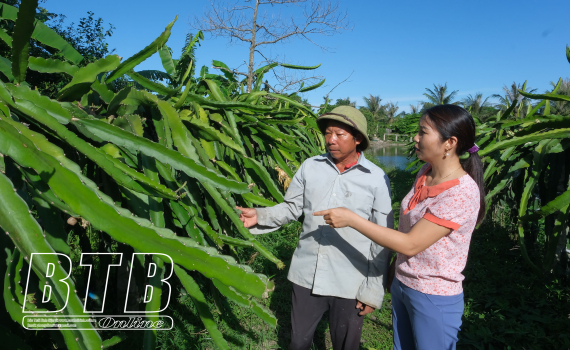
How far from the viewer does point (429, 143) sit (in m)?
1.71

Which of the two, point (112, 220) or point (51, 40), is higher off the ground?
point (51, 40)

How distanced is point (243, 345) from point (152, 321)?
1500 millimetres

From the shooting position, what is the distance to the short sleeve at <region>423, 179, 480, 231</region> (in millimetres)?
1590

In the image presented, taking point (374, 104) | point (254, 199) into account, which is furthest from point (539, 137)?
point (374, 104)

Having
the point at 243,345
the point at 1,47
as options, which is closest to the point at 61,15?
the point at 1,47

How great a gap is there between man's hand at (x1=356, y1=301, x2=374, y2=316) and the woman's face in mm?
897

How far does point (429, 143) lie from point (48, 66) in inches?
65.8

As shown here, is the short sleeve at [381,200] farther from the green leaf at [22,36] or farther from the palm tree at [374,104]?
the palm tree at [374,104]

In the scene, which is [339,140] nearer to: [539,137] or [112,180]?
[112,180]

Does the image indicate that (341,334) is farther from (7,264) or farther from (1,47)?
(1,47)

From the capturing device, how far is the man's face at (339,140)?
212 centimetres

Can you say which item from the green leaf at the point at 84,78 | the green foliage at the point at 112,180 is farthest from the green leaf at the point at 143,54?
the green leaf at the point at 84,78

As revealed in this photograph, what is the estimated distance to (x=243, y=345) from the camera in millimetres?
2713

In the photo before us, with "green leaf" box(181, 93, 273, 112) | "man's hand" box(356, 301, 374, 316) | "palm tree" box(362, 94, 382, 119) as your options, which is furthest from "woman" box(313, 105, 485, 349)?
"palm tree" box(362, 94, 382, 119)
